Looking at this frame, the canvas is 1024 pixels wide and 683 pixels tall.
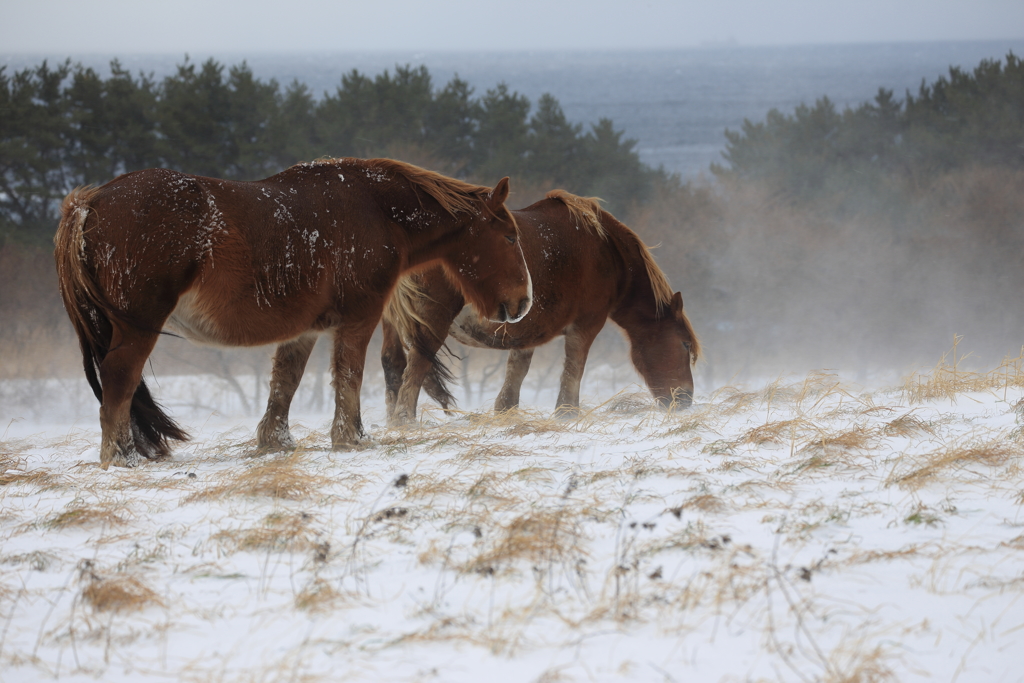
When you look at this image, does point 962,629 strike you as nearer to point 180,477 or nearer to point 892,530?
point 892,530

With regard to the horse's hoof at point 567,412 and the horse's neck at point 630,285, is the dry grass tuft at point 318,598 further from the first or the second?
the horse's neck at point 630,285

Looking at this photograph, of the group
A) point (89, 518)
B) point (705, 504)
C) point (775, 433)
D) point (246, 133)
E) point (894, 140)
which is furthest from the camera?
point (894, 140)

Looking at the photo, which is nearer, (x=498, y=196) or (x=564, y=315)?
(x=498, y=196)

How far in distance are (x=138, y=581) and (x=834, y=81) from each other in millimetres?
120267

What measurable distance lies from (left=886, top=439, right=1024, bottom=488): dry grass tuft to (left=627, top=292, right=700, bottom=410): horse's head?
370 cm

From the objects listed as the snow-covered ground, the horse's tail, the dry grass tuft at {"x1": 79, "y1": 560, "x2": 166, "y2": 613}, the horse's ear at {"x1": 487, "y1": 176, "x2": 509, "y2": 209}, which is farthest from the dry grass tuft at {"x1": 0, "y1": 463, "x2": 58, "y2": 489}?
the horse's ear at {"x1": 487, "y1": 176, "x2": 509, "y2": 209}

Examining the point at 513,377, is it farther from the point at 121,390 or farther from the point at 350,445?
the point at 121,390

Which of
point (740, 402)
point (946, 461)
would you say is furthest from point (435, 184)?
point (946, 461)

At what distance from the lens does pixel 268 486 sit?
3.69 metres

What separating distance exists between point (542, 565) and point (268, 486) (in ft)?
5.26

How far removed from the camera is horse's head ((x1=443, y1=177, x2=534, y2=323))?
5.45m

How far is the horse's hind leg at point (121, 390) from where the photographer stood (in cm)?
436

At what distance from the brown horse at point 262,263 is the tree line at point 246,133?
1585 centimetres

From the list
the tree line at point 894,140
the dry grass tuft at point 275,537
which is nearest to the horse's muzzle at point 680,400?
the dry grass tuft at point 275,537
